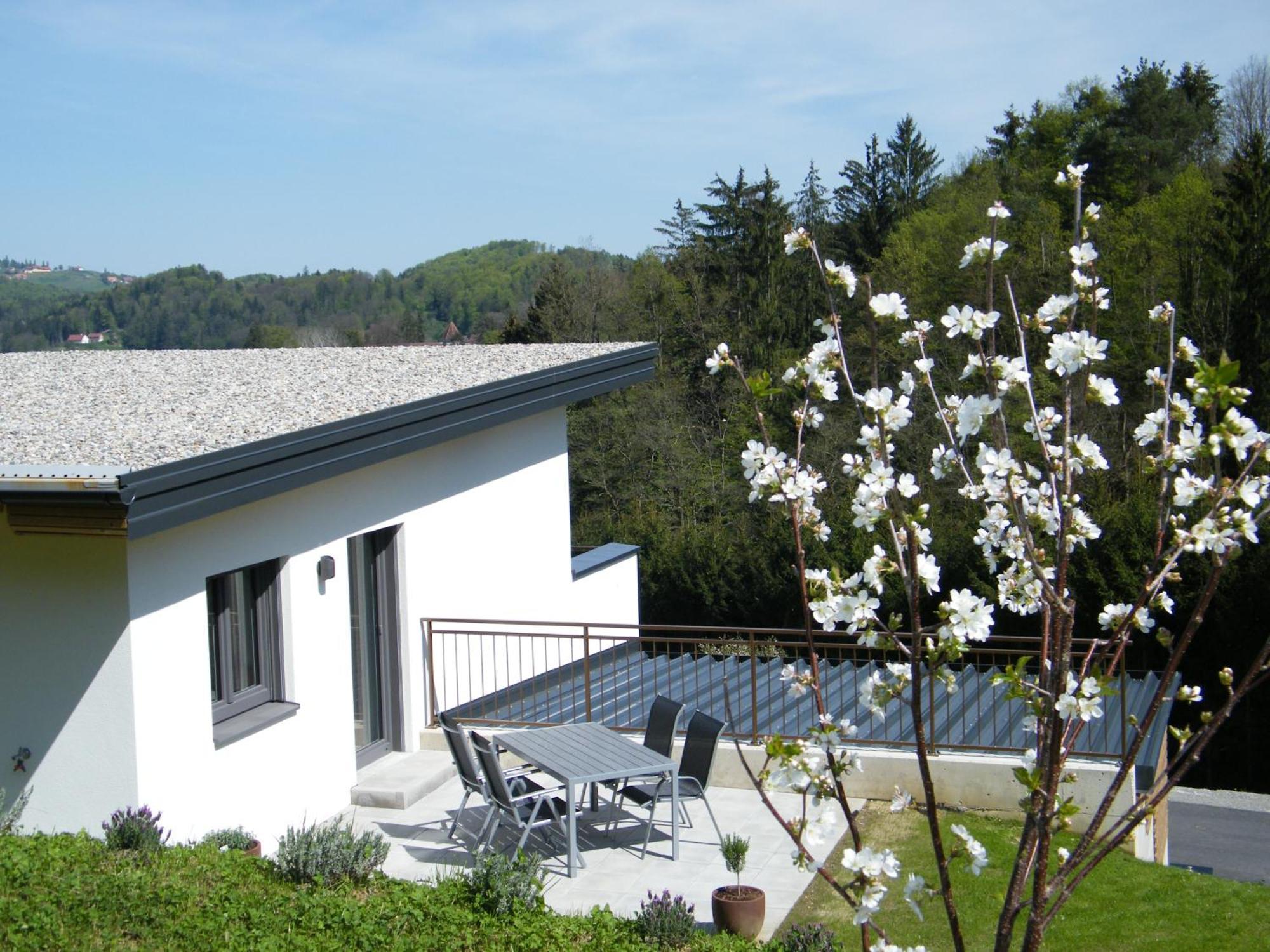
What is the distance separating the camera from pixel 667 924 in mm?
5168

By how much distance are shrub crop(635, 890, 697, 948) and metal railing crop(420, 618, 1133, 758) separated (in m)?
3.56

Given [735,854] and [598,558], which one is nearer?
[735,854]

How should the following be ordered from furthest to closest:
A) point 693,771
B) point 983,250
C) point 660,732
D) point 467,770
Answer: point 660,732, point 693,771, point 467,770, point 983,250

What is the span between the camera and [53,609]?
22.3 feet

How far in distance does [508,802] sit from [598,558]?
6.42 m

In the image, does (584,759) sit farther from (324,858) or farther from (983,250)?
(983,250)

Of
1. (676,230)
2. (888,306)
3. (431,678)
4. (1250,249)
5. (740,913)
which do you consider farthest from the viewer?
(676,230)

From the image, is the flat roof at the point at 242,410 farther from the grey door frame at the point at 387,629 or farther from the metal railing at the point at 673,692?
the metal railing at the point at 673,692

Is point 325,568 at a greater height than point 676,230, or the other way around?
point 676,230

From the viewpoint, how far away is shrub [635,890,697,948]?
5.14 metres

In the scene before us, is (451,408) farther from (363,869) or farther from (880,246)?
(880,246)

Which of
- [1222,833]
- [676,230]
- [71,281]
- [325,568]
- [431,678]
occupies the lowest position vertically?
[1222,833]

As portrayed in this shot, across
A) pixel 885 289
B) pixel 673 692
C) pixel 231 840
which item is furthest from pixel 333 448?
pixel 885 289

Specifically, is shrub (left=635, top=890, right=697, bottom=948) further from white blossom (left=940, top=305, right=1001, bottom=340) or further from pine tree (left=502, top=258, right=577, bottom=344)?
pine tree (left=502, top=258, right=577, bottom=344)
